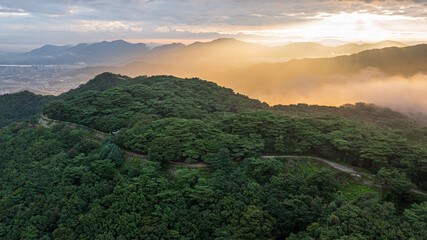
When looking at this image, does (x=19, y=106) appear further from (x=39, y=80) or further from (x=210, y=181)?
(x=39, y=80)

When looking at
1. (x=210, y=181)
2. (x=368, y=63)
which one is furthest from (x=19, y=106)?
(x=368, y=63)

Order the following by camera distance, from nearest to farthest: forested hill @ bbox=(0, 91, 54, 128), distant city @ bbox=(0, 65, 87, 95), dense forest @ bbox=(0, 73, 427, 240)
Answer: dense forest @ bbox=(0, 73, 427, 240) < forested hill @ bbox=(0, 91, 54, 128) < distant city @ bbox=(0, 65, 87, 95)

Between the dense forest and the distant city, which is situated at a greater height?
the distant city

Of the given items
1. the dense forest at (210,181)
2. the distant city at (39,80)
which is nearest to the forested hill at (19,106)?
the dense forest at (210,181)

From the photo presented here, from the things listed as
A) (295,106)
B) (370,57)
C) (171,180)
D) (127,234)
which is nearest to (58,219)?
(127,234)

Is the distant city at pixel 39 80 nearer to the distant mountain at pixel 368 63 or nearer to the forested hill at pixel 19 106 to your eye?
the forested hill at pixel 19 106

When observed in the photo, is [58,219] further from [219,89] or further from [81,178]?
[219,89]

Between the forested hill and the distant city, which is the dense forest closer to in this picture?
the forested hill

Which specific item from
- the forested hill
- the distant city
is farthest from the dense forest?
the distant city

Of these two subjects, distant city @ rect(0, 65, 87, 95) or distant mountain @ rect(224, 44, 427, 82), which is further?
distant city @ rect(0, 65, 87, 95)

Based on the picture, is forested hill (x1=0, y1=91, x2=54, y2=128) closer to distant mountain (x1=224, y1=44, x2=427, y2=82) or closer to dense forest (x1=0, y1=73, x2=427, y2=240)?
dense forest (x1=0, y1=73, x2=427, y2=240)

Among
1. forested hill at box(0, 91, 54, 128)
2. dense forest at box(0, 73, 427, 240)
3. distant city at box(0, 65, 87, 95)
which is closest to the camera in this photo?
dense forest at box(0, 73, 427, 240)
